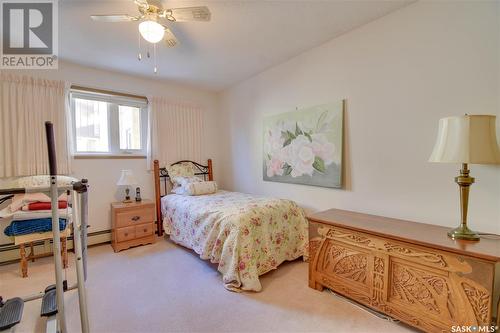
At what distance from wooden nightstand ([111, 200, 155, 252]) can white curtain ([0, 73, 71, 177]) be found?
84 centimetres

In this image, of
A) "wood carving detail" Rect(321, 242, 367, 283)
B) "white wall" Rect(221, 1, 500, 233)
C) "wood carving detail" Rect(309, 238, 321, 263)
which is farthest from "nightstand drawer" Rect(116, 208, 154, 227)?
"wood carving detail" Rect(321, 242, 367, 283)

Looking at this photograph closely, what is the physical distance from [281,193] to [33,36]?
3236 millimetres

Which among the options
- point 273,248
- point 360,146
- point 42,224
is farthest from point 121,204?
point 360,146

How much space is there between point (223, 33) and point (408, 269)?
2.59m

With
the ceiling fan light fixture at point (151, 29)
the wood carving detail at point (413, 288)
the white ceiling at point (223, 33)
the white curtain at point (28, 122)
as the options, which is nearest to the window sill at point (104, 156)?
the white curtain at point (28, 122)

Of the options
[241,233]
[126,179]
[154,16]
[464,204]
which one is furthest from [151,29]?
[464,204]

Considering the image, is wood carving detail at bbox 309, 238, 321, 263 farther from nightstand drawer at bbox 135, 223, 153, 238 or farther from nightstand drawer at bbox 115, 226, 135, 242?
nightstand drawer at bbox 115, 226, 135, 242

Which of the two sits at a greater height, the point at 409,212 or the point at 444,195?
the point at 444,195

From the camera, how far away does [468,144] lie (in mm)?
1446

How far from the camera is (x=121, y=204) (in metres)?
3.13

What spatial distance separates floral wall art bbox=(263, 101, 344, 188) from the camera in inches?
98.4

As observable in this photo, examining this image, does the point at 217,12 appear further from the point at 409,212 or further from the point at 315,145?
the point at 409,212

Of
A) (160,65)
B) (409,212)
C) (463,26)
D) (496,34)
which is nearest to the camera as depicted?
(496,34)

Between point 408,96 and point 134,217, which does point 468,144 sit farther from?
point 134,217
